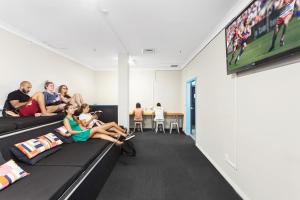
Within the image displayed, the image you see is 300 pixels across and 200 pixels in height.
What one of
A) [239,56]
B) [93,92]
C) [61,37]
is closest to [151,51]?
[61,37]

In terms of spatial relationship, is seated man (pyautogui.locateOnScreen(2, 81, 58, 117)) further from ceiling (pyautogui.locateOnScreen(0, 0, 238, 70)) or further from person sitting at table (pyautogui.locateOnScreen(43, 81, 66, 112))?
ceiling (pyautogui.locateOnScreen(0, 0, 238, 70))

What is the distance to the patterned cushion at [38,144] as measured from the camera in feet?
6.71

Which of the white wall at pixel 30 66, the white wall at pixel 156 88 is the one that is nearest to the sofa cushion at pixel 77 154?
the white wall at pixel 30 66

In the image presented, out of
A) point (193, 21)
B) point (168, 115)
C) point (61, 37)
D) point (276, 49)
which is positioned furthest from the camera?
point (168, 115)

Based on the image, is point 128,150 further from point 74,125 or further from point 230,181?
point 230,181

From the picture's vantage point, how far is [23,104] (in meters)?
3.14

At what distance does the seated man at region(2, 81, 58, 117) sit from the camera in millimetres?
2947

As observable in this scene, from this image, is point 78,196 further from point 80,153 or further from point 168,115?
point 168,115

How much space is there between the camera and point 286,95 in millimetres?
1468

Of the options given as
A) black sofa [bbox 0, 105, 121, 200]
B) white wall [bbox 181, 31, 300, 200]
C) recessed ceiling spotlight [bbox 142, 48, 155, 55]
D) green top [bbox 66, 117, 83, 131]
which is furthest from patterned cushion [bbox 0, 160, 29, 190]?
recessed ceiling spotlight [bbox 142, 48, 155, 55]

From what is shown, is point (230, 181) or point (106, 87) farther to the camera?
point (106, 87)

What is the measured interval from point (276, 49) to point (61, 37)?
162 inches

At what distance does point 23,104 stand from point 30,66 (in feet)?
3.58

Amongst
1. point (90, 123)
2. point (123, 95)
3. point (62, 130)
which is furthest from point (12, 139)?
point (123, 95)
